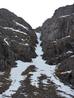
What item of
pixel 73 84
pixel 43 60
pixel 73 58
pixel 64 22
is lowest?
pixel 73 84

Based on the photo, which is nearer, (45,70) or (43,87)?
(43,87)

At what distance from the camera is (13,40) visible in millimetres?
111312

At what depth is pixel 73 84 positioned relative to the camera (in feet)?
257

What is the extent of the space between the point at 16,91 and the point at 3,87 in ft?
13.6

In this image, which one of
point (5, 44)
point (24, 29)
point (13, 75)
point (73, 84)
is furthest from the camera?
point (24, 29)

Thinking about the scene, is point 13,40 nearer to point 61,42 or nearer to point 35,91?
point 61,42

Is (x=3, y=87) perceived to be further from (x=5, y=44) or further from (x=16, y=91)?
(x=5, y=44)

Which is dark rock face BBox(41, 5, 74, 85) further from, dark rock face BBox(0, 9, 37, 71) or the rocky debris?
the rocky debris

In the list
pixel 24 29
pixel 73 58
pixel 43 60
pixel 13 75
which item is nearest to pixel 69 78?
pixel 73 58

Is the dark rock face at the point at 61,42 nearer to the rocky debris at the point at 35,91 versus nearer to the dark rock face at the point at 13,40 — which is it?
the dark rock face at the point at 13,40

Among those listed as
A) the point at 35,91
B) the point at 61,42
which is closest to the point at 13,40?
the point at 61,42

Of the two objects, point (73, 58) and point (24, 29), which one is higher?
point (24, 29)

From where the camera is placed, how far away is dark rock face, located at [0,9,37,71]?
97062 millimetres

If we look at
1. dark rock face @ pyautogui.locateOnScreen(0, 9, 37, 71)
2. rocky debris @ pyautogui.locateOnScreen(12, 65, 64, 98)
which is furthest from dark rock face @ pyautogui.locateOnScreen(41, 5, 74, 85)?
rocky debris @ pyautogui.locateOnScreen(12, 65, 64, 98)
